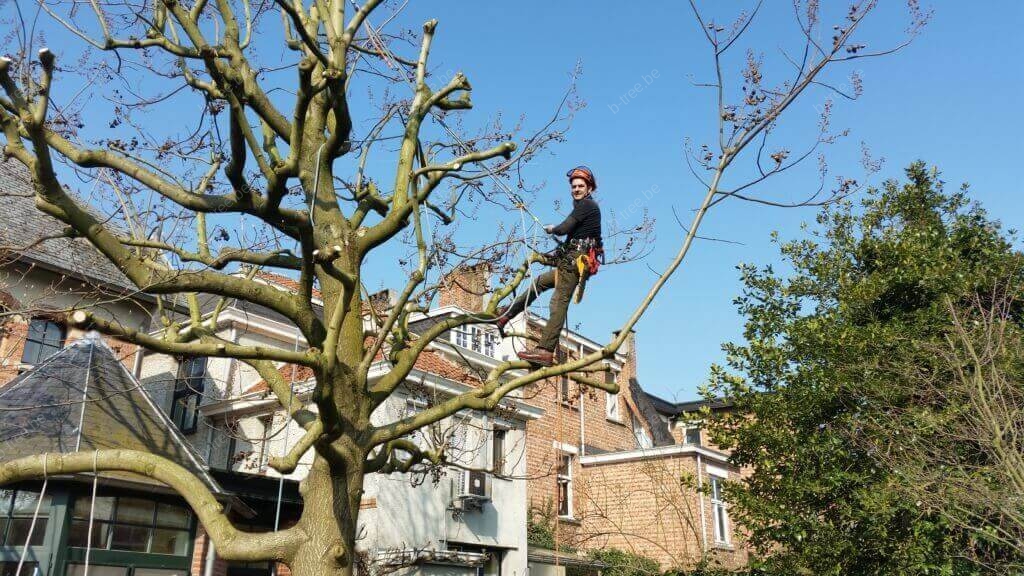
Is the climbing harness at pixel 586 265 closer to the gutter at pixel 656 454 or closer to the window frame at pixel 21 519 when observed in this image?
the window frame at pixel 21 519

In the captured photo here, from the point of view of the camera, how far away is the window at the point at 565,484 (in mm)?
23031

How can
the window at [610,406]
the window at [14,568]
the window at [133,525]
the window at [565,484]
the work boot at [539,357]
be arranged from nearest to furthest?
the work boot at [539,357], the window at [14,568], the window at [133,525], the window at [565,484], the window at [610,406]

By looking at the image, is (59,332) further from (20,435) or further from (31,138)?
(31,138)

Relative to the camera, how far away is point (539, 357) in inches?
279

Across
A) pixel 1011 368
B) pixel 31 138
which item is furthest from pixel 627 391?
pixel 31 138

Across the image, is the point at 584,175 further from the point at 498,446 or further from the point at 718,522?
the point at 718,522

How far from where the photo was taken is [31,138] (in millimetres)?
5727

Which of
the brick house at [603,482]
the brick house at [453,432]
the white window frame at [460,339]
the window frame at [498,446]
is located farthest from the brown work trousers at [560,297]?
the white window frame at [460,339]

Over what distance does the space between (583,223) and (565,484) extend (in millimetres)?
17622

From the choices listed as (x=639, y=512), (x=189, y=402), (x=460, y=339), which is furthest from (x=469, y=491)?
(x=639, y=512)

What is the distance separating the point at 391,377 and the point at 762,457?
7641mm

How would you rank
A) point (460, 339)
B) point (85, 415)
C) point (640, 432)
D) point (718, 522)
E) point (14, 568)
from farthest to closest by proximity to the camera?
point (640, 432) < point (718, 522) < point (460, 339) < point (85, 415) < point (14, 568)

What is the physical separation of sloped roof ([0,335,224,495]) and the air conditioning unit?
5.20 m

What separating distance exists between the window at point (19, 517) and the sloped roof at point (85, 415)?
22.1 inches
